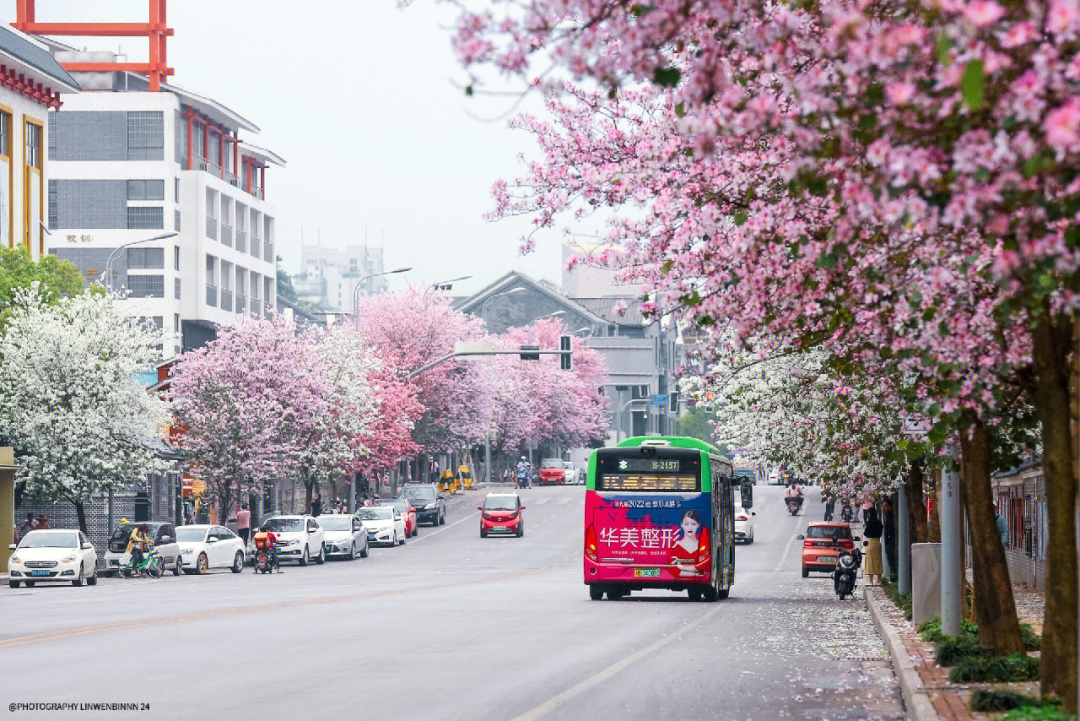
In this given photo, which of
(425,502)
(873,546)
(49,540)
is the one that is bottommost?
(873,546)

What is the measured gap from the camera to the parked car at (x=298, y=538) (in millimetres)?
54531

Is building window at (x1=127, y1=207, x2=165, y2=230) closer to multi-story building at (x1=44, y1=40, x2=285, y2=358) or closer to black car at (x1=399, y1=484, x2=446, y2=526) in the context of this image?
multi-story building at (x1=44, y1=40, x2=285, y2=358)

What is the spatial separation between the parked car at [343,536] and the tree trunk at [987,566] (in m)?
42.1

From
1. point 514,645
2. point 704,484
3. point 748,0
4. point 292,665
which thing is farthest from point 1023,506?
point 748,0

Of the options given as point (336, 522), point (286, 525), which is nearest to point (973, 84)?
point (286, 525)

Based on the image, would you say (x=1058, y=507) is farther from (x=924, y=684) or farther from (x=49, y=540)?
(x=49, y=540)

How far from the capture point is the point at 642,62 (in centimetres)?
874

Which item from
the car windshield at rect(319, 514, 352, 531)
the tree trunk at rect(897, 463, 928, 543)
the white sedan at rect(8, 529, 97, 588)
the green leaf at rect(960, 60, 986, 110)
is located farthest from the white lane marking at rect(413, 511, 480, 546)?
the green leaf at rect(960, 60, 986, 110)

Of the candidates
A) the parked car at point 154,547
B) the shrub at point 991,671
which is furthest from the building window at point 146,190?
the shrub at point 991,671

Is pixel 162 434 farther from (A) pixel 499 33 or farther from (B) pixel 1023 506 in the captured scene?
(A) pixel 499 33

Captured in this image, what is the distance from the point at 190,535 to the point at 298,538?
18.6 ft

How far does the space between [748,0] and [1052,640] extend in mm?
6057

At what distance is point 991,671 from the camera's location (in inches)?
595

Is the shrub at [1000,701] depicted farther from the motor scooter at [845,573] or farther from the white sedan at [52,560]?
the white sedan at [52,560]
